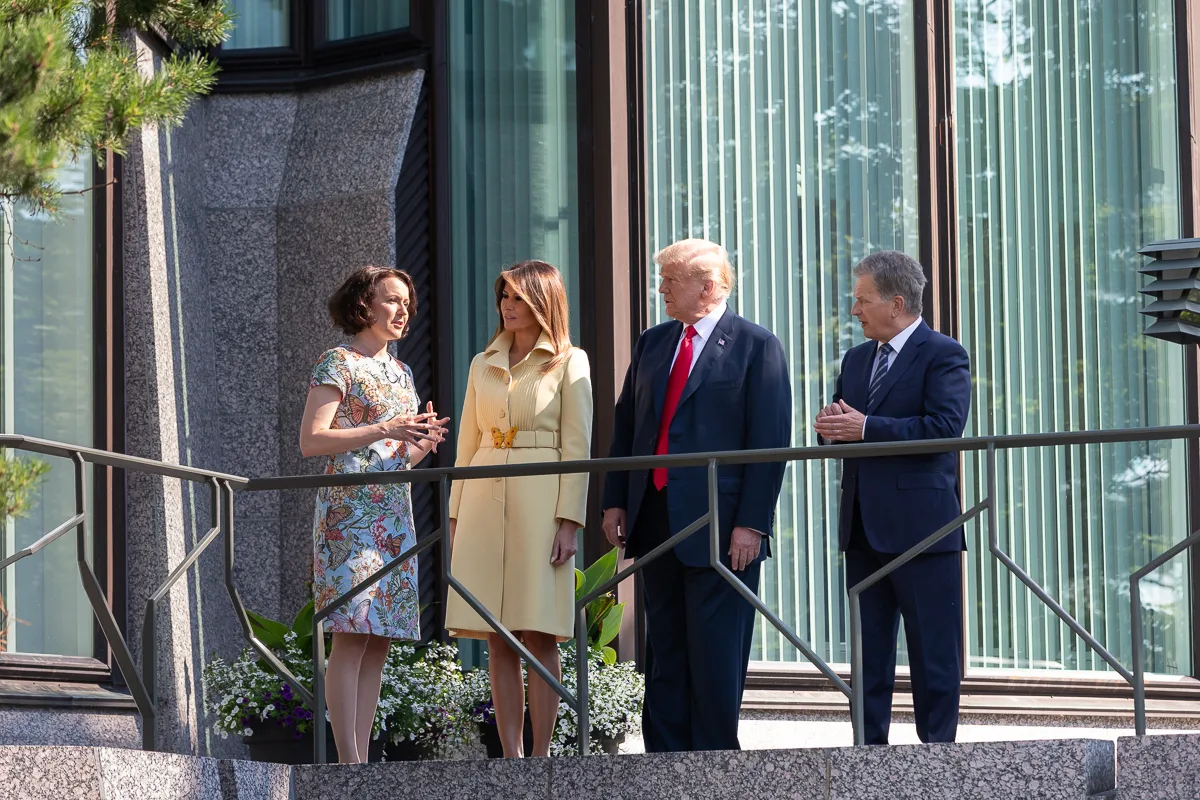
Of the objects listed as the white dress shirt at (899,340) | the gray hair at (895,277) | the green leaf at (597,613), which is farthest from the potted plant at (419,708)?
the gray hair at (895,277)

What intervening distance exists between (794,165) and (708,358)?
105 inches

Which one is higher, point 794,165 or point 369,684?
point 794,165

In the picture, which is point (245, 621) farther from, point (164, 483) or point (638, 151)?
point (638, 151)

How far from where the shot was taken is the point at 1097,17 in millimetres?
8320

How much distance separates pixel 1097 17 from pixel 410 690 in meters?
4.26

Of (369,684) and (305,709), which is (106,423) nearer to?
(305,709)

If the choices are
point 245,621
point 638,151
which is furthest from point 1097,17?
point 245,621

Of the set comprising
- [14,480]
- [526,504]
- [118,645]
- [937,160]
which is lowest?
[118,645]

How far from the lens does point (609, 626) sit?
7738 mm

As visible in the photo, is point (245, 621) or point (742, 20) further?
point (742, 20)

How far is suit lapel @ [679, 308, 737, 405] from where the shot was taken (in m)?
6.05

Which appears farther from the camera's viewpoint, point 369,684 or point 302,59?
point 302,59

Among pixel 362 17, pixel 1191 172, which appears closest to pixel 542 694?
pixel 1191 172

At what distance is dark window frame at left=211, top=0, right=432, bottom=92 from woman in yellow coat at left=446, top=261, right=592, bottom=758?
10.1 ft
